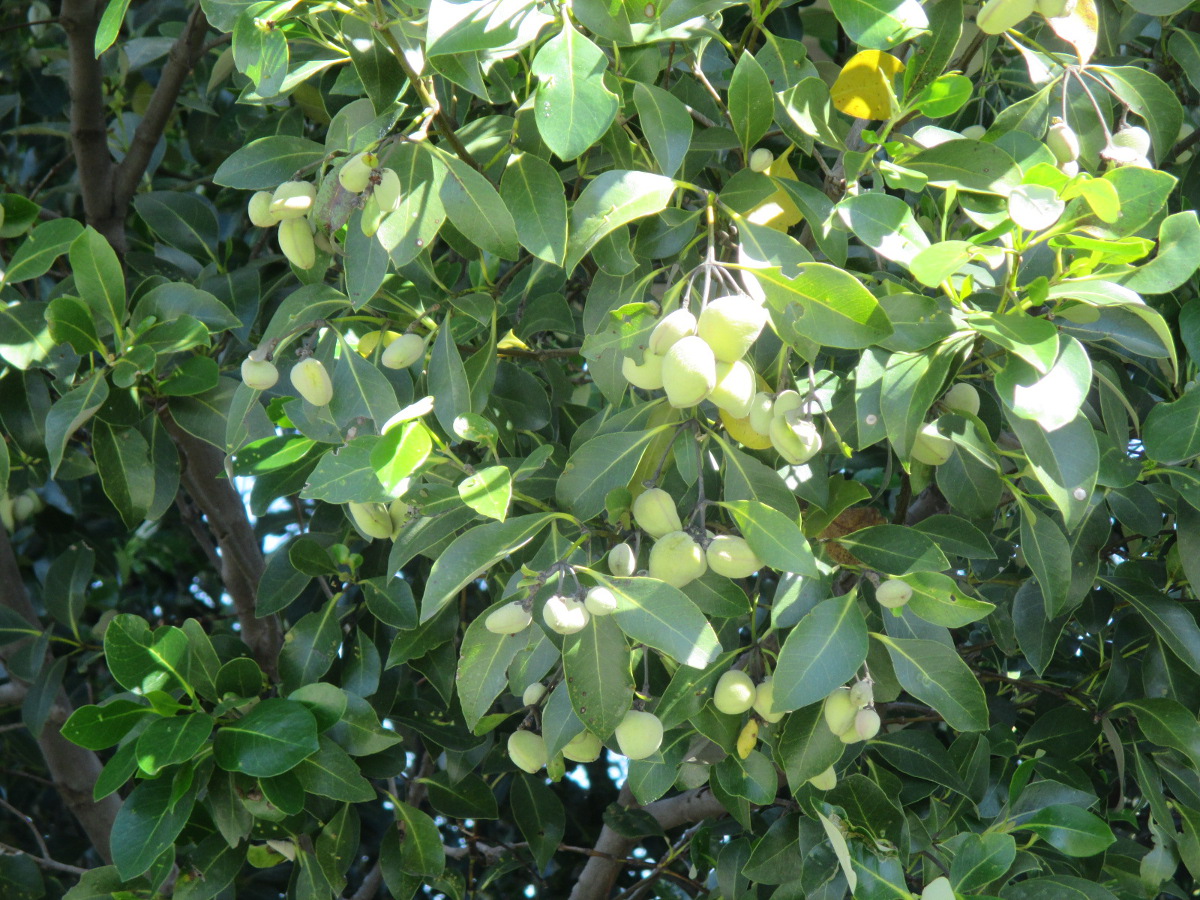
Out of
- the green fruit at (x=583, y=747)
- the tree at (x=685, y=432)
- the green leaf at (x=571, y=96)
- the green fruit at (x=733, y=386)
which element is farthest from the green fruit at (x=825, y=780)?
the green leaf at (x=571, y=96)

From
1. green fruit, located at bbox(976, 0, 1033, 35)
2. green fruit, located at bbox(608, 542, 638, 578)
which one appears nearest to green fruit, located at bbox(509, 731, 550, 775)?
green fruit, located at bbox(608, 542, 638, 578)

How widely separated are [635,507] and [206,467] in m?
0.98

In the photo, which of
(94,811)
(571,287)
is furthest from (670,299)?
(94,811)

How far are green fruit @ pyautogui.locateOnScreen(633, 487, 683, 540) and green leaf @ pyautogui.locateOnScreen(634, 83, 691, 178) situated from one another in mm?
297

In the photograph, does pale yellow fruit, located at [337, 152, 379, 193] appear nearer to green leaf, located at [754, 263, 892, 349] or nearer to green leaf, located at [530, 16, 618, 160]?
green leaf, located at [530, 16, 618, 160]

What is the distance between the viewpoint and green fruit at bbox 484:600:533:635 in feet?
3.35

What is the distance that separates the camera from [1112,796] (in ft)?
6.13

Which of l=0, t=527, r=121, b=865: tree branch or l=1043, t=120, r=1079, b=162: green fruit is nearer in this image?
l=1043, t=120, r=1079, b=162: green fruit

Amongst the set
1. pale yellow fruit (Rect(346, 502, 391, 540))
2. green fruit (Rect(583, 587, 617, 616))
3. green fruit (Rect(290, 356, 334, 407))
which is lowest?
pale yellow fruit (Rect(346, 502, 391, 540))

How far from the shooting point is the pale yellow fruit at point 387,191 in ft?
3.51

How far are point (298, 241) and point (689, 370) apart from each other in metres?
0.53

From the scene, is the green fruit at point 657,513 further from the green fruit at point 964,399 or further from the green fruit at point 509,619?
the green fruit at point 964,399

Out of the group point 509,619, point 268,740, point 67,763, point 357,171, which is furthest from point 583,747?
point 67,763

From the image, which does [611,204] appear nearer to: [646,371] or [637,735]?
[646,371]
